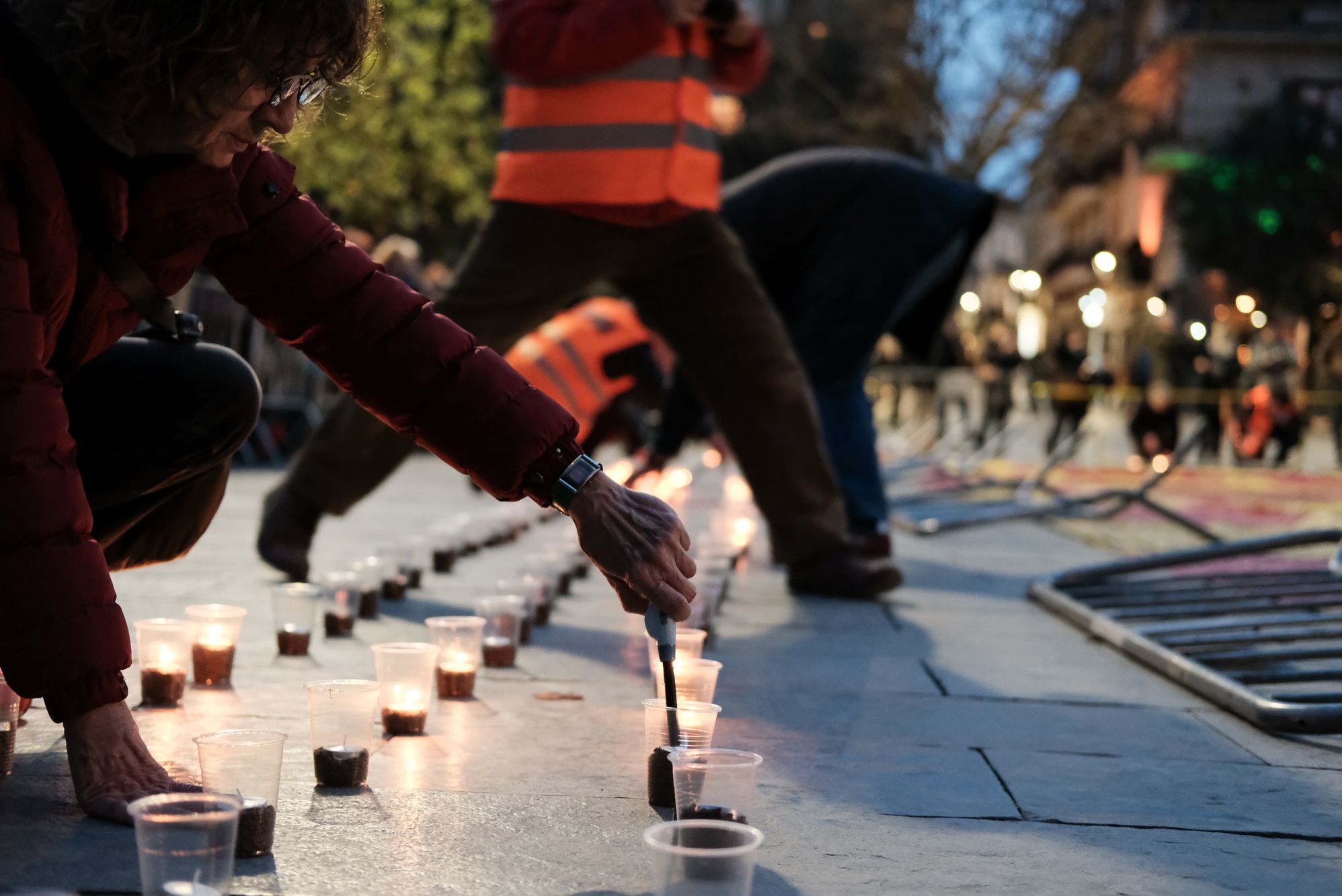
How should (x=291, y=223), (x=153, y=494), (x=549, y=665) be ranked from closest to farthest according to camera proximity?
(x=291, y=223) < (x=153, y=494) < (x=549, y=665)

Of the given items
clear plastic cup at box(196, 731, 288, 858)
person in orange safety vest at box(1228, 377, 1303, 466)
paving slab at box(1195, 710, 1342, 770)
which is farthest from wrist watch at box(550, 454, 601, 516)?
person in orange safety vest at box(1228, 377, 1303, 466)

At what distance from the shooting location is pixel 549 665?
445cm

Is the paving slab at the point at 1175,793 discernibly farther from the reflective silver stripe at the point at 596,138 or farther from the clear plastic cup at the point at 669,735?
the reflective silver stripe at the point at 596,138

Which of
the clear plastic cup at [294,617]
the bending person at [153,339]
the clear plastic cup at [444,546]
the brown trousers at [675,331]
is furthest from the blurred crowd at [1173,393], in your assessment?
the bending person at [153,339]

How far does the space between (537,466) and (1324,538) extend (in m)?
3.81

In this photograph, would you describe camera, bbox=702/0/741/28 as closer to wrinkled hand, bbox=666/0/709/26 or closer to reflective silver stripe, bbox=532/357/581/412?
wrinkled hand, bbox=666/0/709/26

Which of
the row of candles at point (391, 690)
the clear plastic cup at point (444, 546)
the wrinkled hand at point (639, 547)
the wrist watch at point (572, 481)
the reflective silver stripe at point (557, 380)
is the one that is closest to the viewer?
the row of candles at point (391, 690)

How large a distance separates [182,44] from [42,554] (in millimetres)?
778

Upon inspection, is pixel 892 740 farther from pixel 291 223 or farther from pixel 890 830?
pixel 291 223

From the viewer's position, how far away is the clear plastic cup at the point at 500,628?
14.2 ft

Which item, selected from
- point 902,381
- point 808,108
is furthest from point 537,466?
point 808,108

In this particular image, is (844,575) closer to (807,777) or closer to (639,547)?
(807,777)

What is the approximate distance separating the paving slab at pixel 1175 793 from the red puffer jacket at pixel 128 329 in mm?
1162

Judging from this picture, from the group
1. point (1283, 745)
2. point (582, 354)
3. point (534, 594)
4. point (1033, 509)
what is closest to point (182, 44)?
point (1283, 745)
